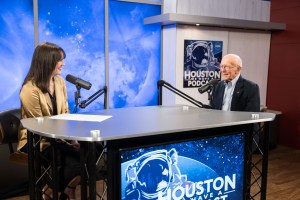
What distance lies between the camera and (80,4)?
3.98 metres

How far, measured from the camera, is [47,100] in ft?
7.96

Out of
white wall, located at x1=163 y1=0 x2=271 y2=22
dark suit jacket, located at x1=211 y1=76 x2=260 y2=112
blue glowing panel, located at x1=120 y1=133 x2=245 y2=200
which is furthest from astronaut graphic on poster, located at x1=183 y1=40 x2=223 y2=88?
blue glowing panel, located at x1=120 y1=133 x2=245 y2=200

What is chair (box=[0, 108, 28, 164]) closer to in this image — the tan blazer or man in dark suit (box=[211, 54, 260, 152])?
the tan blazer

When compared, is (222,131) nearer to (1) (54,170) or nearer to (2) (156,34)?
(1) (54,170)

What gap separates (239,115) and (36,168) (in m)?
1.44

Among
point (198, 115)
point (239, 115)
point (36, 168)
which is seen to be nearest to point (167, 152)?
point (198, 115)

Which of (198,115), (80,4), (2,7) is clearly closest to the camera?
(198,115)

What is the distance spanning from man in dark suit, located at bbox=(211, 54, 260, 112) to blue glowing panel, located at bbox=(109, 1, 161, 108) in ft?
5.37

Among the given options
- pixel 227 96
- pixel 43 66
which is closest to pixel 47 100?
pixel 43 66

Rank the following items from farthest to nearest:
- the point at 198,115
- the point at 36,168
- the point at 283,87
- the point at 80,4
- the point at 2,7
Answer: the point at 283,87 < the point at 80,4 < the point at 2,7 < the point at 198,115 < the point at 36,168

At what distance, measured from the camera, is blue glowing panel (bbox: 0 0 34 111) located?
351 cm

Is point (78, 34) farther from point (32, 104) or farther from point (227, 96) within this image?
point (227, 96)

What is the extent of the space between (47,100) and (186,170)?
3.76 ft

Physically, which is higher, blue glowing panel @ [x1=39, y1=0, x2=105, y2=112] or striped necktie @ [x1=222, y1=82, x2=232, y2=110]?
blue glowing panel @ [x1=39, y1=0, x2=105, y2=112]
